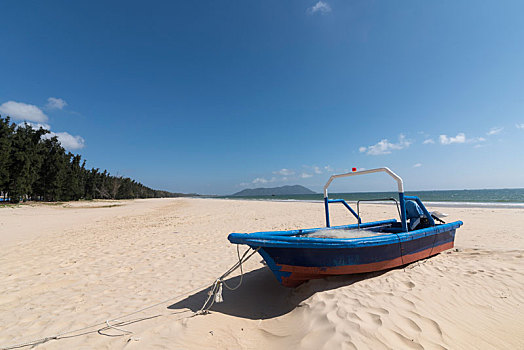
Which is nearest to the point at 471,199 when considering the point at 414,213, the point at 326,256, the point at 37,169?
the point at 414,213

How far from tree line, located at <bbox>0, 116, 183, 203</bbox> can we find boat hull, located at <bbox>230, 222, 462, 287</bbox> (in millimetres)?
39449

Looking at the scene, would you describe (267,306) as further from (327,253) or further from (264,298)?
(327,253)

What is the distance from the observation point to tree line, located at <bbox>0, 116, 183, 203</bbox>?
30.1 metres

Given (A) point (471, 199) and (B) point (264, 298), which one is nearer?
(B) point (264, 298)

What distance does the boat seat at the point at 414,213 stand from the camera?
224 inches

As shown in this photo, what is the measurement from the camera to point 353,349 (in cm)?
246

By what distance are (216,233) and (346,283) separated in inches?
283

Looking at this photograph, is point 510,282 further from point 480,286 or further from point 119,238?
point 119,238

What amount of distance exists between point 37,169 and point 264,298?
50.0 metres

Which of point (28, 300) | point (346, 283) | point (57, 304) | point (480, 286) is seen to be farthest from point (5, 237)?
point (480, 286)

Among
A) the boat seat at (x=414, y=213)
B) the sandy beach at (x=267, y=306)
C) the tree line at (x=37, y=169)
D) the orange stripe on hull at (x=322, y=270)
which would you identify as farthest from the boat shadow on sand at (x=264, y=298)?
the tree line at (x=37, y=169)

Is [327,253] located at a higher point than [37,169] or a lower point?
lower

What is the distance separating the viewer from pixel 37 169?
37438 millimetres

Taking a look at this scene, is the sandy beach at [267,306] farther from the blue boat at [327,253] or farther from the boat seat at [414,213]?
the boat seat at [414,213]
